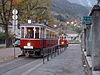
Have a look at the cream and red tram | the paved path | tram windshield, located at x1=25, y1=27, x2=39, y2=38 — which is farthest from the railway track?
tram windshield, located at x1=25, y1=27, x2=39, y2=38

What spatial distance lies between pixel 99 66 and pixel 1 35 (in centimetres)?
5965

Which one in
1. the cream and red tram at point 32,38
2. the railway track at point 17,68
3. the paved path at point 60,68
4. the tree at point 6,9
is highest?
the tree at point 6,9

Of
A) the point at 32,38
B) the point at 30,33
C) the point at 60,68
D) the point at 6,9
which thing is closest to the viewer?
the point at 60,68

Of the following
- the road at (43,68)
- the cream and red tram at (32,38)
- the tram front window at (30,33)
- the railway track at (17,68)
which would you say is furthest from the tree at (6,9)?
the railway track at (17,68)

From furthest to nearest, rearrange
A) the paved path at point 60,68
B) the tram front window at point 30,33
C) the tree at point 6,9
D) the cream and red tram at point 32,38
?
the tree at point 6,9, the tram front window at point 30,33, the cream and red tram at point 32,38, the paved path at point 60,68

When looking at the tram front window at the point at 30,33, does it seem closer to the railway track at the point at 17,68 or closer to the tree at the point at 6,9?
the railway track at the point at 17,68

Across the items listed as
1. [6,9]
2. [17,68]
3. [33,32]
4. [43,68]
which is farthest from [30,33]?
[6,9]

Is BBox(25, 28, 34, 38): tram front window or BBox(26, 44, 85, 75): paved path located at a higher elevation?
BBox(25, 28, 34, 38): tram front window

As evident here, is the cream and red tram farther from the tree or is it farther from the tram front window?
the tree

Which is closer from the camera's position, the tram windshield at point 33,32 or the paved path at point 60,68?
the paved path at point 60,68

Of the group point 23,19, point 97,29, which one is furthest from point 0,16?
point 97,29

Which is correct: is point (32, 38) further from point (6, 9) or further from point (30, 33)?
point (6, 9)

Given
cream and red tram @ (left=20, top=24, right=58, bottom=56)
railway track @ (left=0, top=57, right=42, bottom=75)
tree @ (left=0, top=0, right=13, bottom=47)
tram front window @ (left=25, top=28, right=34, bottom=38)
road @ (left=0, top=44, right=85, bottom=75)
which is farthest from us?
tree @ (left=0, top=0, right=13, bottom=47)

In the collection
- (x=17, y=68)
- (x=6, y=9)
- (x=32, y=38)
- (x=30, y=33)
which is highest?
(x=6, y=9)
